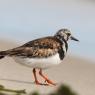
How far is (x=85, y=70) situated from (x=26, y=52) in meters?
2.95

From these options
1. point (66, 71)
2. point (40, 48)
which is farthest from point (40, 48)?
point (66, 71)

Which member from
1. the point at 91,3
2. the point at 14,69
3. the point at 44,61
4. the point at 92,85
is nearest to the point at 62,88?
the point at 44,61

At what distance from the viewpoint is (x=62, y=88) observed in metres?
0.56

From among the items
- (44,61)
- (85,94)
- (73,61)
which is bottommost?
(73,61)

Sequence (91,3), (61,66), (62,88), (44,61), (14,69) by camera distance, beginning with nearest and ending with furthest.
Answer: (62,88) < (44,61) < (14,69) < (61,66) < (91,3)

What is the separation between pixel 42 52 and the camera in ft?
9.42

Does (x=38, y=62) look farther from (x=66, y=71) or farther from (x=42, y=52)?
(x=66, y=71)

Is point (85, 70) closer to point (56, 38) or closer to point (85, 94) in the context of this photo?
point (85, 94)

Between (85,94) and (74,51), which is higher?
(85,94)

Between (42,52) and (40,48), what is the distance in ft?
0.12

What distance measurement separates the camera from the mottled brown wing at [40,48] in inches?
109

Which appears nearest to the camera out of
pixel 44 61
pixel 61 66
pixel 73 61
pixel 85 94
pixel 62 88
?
pixel 62 88

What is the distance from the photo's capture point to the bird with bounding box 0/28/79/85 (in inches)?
106

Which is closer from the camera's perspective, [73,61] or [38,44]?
[38,44]
